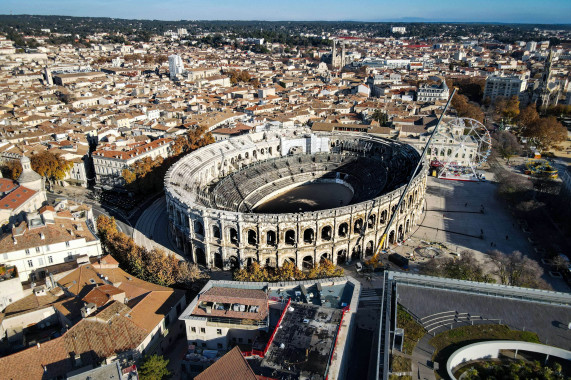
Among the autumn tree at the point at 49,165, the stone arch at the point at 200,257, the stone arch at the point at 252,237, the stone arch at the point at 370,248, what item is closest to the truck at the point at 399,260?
the stone arch at the point at 370,248

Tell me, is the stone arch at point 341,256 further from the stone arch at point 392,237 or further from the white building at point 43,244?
the white building at point 43,244

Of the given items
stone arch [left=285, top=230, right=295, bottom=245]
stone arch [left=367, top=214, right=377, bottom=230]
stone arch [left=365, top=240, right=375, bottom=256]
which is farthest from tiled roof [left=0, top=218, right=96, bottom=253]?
stone arch [left=365, top=240, right=375, bottom=256]

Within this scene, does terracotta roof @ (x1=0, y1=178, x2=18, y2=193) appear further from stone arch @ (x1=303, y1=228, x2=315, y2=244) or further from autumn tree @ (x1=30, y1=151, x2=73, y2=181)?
stone arch @ (x1=303, y1=228, x2=315, y2=244)

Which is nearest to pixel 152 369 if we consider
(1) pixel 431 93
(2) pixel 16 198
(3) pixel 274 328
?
(3) pixel 274 328

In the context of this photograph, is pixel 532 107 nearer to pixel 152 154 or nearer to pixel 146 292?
pixel 152 154

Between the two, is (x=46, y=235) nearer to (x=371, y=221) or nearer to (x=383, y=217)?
(x=371, y=221)
